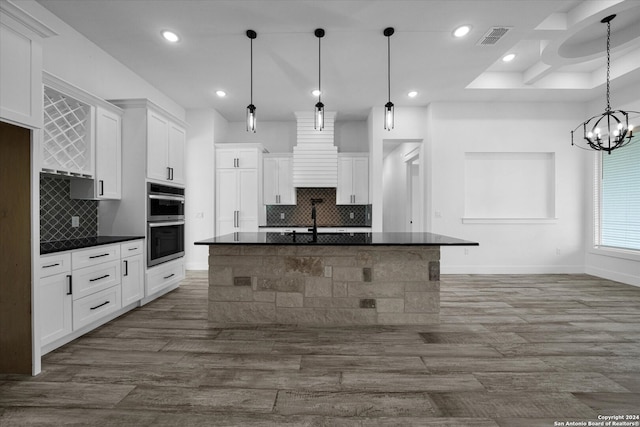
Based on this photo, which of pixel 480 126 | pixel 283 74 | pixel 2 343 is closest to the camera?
pixel 2 343

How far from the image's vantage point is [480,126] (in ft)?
19.8

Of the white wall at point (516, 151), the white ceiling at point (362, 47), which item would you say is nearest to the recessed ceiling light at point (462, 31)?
the white ceiling at point (362, 47)

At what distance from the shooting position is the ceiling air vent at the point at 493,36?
144 inches

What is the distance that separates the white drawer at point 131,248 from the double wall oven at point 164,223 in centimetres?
11

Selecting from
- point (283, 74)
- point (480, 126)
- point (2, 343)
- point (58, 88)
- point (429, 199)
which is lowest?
point (2, 343)

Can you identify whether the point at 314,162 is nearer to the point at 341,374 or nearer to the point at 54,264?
the point at 54,264

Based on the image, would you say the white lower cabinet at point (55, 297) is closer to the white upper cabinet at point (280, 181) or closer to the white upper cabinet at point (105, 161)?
the white upper cabinet at point (105, 161)

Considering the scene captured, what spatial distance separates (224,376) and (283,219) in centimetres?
488

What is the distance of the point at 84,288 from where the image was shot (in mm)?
3021

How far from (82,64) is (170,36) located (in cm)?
113

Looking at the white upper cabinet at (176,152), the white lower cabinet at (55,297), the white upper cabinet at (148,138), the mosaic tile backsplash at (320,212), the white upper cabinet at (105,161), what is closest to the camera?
the white lower cabinet at (55,297)

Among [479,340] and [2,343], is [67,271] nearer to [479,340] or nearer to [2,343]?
[2,343]

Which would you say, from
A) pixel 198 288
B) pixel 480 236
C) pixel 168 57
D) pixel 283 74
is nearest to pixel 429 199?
pixel 480 236

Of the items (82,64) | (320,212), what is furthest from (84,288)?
(320,212)
